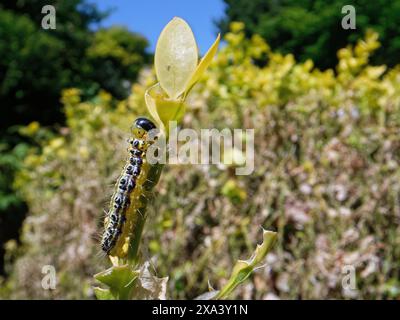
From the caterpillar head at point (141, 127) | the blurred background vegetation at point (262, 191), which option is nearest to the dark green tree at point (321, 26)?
the blurred background vegetation at point (262, 191)

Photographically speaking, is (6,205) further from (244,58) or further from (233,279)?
(233,279)

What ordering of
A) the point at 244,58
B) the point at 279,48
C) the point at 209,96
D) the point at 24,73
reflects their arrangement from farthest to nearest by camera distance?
the point at 279,48, the point at 24,73, the point at 244,58, the point at 209,96

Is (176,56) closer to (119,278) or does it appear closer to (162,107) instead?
(162,107)

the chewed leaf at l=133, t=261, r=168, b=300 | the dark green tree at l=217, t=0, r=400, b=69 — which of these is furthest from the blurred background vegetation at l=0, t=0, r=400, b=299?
the dark green tree at l=217, t=0, r=400, b=69

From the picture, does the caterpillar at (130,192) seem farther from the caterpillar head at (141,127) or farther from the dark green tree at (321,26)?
the dark green tree at (321,26)

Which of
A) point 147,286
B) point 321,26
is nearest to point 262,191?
point 147,286

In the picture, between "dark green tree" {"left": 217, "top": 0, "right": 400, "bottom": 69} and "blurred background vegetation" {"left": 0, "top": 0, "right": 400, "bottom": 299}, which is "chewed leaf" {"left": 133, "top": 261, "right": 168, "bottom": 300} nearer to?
"blurred background vegetation" {"left": 0, "top": 0, "right": 400, "bottom": 299}
